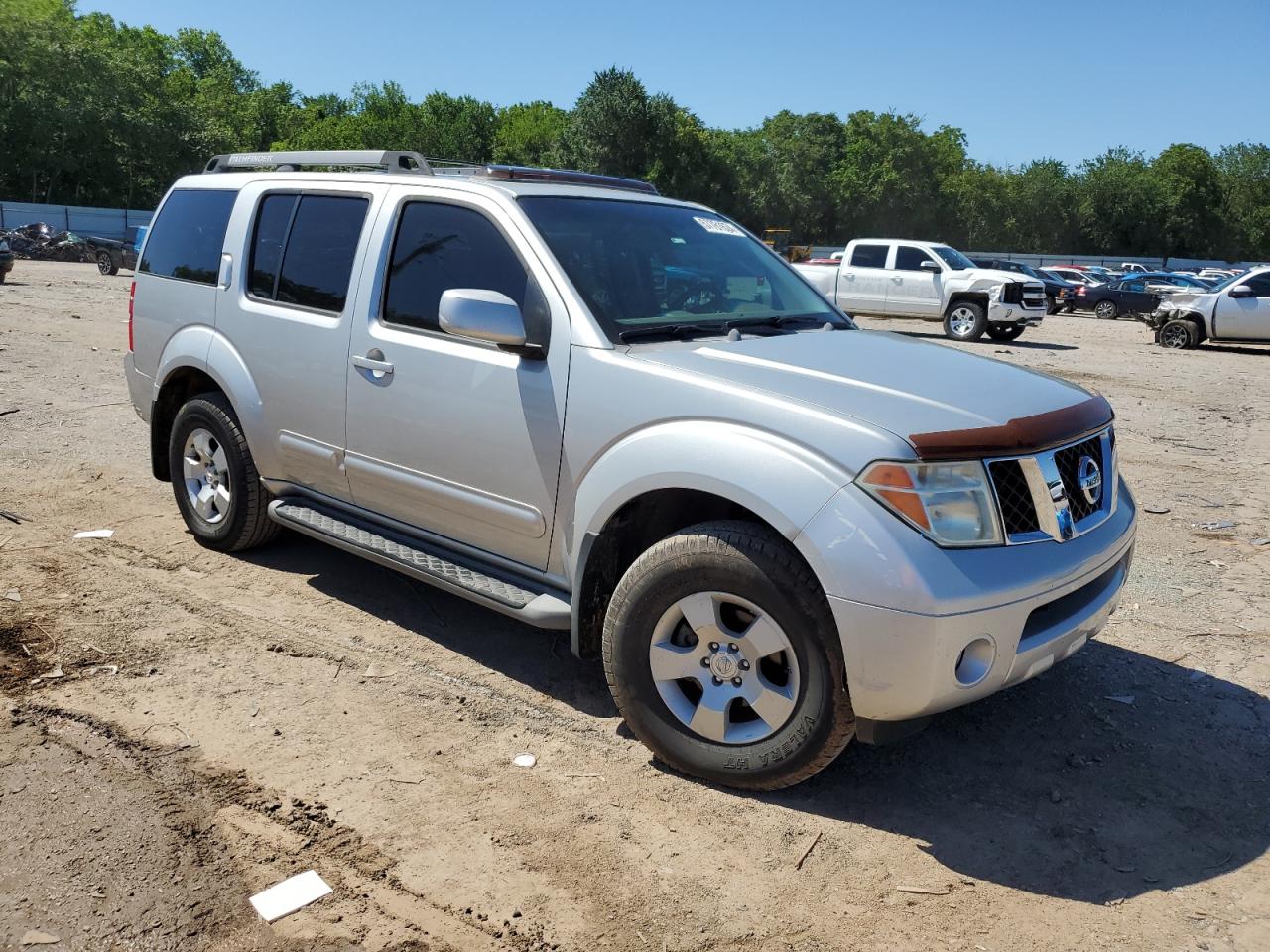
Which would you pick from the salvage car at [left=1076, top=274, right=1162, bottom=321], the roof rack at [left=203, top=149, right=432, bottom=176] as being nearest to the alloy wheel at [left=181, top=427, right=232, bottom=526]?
the roof rack at [left=203, top=149, right=432, bottom=176]

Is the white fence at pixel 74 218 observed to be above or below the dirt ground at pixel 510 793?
above

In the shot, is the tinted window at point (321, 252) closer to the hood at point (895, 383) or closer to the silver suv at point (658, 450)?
the silver suv at point (658, 450)

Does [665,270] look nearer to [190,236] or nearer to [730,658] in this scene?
[730,658]

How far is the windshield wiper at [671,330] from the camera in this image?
3801 millimetres

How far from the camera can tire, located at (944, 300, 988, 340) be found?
2095 centimetres

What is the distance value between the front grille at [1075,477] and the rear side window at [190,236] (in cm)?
413

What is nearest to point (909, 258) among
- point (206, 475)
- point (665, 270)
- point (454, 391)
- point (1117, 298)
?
point (1117, 298)

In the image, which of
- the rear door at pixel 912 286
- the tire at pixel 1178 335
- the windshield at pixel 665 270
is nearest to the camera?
the windshield at pixel 665 270

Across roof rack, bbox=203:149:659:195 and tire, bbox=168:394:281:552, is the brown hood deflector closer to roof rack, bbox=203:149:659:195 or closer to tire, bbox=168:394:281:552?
roof rack, bbox=203:149:659:195

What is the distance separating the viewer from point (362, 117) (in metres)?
77.4

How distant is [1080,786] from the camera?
11.7 feet

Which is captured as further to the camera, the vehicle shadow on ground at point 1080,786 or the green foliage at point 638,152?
the green foliage at point 638,152

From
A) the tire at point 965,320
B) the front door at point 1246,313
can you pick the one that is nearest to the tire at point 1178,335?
the front door at point 1246,313

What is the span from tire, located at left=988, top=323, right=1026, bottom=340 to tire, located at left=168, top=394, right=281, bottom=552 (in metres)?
18.3
